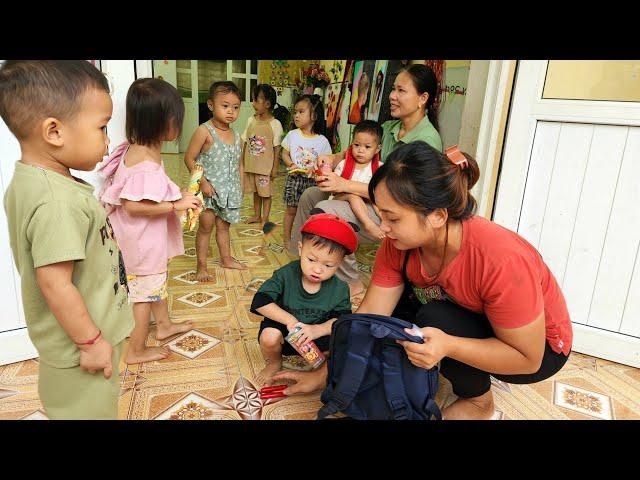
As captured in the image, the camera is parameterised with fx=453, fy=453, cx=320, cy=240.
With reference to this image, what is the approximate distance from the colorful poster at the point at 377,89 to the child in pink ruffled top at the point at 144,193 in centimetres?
206

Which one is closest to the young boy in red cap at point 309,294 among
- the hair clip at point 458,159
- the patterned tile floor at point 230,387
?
the patterned tile floor at point 230,387

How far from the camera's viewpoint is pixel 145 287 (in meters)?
1.58

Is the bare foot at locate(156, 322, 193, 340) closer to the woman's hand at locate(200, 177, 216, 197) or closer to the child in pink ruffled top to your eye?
Result: the child in pink ruffled top

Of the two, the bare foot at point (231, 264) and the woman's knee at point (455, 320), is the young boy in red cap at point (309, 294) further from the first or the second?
the bare foot at point (231, 264)

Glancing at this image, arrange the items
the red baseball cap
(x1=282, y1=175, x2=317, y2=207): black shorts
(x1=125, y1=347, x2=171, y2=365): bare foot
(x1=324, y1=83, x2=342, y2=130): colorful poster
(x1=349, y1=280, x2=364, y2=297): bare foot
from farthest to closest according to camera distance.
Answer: (x1=324, y1=83, x2=342, y2=130): colorful poster < (x1=282, y1=175, x2=317, y2=207): black shorts < (x1=349, y1=280, x2=364, y2=297): bare foot < (x1=125, y1=347, x2=171, y2=365): bare foot < the red baseball cap

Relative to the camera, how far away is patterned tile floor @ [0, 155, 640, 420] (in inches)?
54.7

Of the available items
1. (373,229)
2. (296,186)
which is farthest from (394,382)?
(296,186)

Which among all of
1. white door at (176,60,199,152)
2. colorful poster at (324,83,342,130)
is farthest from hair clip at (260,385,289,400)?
white door at (176,60,199,152)

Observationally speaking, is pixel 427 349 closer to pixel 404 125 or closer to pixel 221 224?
pixel 404 125

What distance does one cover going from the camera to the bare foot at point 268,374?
5.05 feet

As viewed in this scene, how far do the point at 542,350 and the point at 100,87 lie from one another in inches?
47.3

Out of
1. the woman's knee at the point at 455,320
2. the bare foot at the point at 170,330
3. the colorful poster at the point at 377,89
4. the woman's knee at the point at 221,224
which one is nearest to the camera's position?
the woman's knee at the point at 455,320

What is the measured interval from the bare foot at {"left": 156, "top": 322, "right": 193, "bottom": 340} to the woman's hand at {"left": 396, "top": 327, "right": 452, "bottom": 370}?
1.03 m
